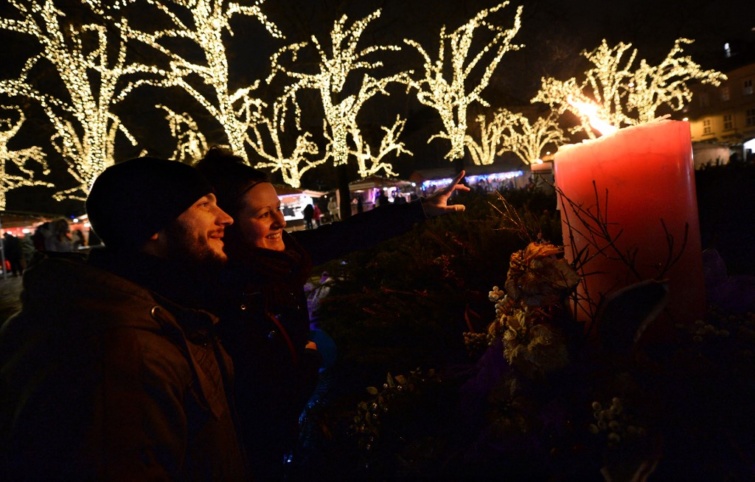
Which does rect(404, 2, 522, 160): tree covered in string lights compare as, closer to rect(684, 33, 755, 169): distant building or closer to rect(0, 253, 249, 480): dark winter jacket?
rect(0, 253, 249, 480): dark winter jacket

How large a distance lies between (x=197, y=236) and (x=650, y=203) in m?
1.27

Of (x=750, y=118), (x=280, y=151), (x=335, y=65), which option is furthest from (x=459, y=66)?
(x=750, y=118)

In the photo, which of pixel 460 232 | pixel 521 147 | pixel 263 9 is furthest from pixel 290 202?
pixel 460 232

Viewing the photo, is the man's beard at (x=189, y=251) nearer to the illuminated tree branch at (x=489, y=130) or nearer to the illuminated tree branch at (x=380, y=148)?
the illuminated tree branch at (x=380, y=148)

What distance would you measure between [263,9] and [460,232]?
29.8ft

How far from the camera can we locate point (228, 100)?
8.79m

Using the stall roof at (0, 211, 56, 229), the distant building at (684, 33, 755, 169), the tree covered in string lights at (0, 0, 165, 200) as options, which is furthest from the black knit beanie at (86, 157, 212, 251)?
the distant building at (684, 33, 755, 169)

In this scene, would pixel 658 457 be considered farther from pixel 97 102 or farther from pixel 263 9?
pixel 97 102

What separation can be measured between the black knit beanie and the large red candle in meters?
1.17

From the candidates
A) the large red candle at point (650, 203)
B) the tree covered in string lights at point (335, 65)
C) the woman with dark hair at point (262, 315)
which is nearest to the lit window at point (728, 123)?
the tree covered in string lights at point (335, 65)

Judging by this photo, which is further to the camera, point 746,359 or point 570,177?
point 570,177

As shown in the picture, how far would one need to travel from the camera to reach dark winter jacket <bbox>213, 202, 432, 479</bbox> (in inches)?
54.9

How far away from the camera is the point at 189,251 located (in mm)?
1329

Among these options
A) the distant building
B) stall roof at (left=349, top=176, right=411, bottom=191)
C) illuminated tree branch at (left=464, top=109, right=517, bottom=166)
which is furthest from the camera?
the distant building
